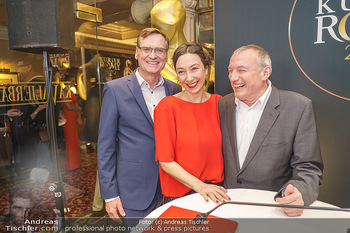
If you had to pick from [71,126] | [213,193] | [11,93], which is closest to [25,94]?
[11,93]

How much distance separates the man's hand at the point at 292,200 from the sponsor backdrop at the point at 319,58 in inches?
32.4

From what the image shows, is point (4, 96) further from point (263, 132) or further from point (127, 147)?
point (263, 132)

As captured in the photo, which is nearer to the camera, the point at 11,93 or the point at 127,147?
the point at 127,147

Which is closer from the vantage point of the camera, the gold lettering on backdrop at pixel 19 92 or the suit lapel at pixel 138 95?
the suit lapel at pixel 138 95

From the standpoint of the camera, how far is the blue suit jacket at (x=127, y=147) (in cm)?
159

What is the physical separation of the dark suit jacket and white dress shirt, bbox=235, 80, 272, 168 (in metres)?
0.04

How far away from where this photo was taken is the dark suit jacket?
1.32 metres

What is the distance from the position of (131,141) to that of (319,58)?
1.37m

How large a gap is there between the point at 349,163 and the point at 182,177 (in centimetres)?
119

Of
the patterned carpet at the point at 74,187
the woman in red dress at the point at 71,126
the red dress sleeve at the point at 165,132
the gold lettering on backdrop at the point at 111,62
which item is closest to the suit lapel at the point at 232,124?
the red dress sleeve at the point at 165,132

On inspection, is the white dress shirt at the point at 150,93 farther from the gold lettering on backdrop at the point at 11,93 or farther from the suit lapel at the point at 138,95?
the gold lettering on backdrop at the point at 11,93

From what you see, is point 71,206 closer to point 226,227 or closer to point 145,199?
point 145,199

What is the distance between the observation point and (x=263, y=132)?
1.40 metres

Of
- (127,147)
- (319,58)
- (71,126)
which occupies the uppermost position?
(319,58)
